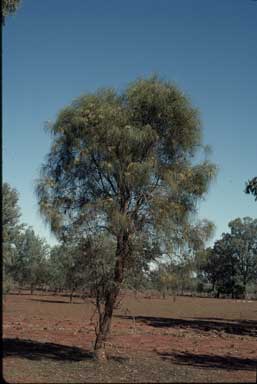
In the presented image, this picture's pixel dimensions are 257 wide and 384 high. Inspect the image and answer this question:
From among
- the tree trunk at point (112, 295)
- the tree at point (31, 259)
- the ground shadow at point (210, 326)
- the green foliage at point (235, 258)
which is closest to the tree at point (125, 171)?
the tree trunk at point (112, 295)

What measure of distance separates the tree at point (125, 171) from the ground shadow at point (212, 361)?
3044mm

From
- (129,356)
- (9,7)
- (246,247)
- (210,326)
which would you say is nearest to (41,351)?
(129,356)

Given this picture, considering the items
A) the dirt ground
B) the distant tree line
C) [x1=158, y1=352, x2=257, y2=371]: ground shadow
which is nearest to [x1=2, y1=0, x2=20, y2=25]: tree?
the distant tree line

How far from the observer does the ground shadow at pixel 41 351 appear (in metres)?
15.4

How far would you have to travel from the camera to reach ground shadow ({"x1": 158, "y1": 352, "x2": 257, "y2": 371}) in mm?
15014

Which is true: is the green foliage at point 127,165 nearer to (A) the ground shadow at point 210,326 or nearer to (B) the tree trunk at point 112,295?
(B) the tree trunk at point 112,295

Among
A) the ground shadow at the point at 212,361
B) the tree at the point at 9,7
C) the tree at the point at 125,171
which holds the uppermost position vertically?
the tree at the point at 9,7

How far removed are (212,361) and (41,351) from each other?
19.2ft

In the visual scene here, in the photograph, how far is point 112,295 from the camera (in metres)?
14.3

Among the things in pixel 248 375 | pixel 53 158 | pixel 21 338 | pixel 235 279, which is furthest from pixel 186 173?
pixel 235 279

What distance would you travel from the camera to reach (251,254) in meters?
112

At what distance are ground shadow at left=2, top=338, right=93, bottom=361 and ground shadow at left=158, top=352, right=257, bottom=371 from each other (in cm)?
293

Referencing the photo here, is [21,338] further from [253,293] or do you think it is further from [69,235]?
[253,293]

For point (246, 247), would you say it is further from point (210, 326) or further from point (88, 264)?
point (88, 264)
